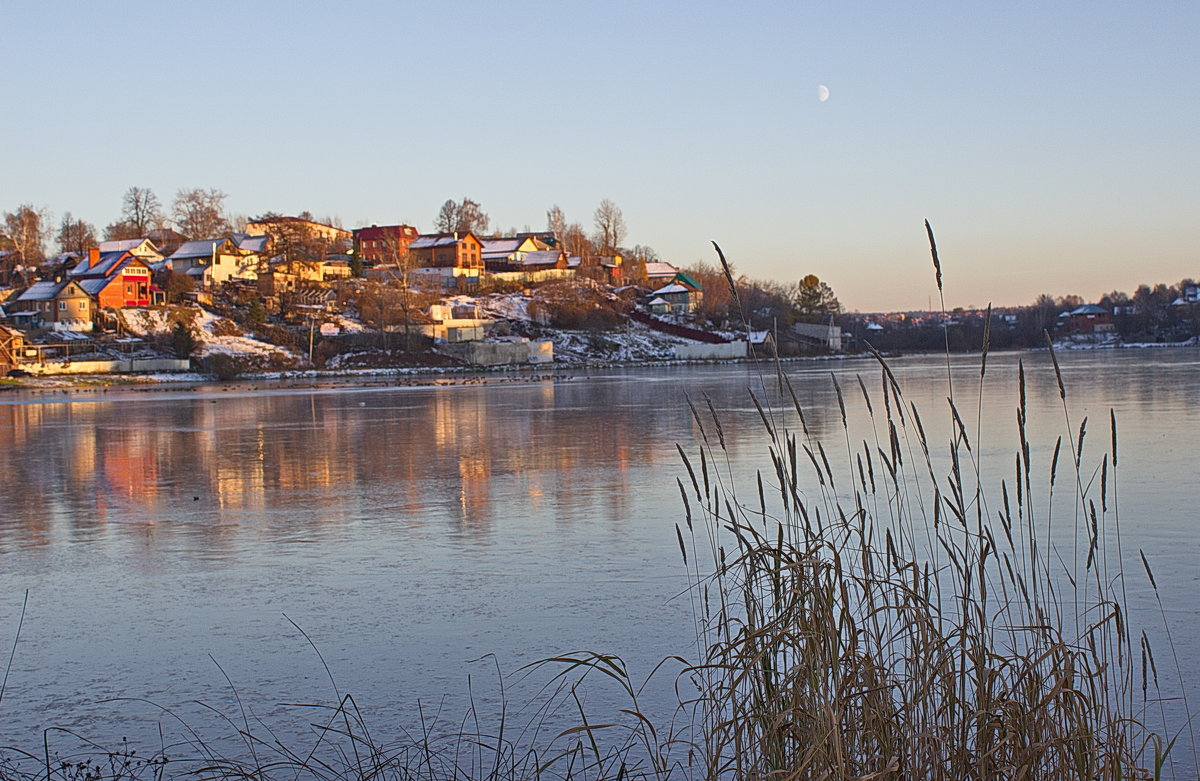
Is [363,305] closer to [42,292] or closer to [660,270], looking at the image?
[42,292]

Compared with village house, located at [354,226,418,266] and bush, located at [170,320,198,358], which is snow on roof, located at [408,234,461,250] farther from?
bush, located at [170,320,198,358]

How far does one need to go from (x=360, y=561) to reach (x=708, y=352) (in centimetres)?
8675

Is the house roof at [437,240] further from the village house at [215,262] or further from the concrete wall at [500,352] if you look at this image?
the concrete wall at [500,352]

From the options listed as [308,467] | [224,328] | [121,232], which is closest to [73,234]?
[121,232]

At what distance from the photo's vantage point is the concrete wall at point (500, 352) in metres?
80.9

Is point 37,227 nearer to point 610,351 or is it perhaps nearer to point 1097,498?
point 610,351

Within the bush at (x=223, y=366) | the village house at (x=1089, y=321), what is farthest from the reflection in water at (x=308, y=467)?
the village house at (x=1089, y=321)

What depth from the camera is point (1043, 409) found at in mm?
22344

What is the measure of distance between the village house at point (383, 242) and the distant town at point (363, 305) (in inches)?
9.9

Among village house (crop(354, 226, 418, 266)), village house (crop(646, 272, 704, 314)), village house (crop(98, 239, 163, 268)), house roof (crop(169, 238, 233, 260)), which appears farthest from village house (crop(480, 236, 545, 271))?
village house (crop(98, 239, 163, 268))

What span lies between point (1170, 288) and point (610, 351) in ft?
422

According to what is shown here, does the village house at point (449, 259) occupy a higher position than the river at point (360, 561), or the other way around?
the village house at point (449, 259)

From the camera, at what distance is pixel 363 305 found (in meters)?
90.9

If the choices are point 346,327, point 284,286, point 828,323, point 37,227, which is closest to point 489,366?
point 346,327
